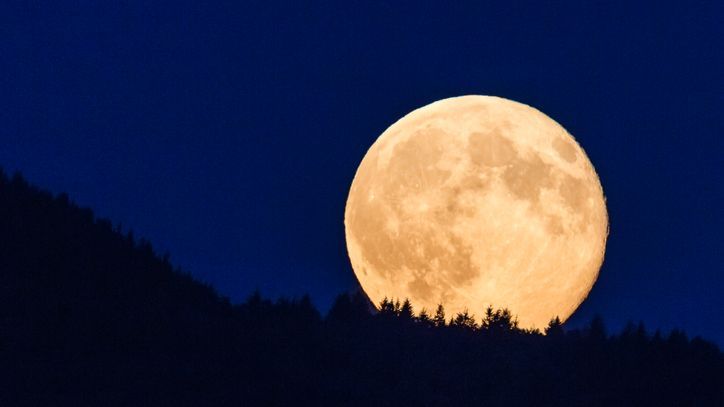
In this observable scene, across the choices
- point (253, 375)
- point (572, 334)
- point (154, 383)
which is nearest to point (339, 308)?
point (572, 334)

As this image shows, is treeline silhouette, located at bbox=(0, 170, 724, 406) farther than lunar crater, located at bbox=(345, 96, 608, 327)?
No

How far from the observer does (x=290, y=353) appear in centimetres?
2467

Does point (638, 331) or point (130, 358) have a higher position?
point (638, 331)

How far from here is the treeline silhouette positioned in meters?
20.8

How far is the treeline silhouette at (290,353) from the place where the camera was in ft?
68.4

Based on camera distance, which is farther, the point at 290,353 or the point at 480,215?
the point at 480,215

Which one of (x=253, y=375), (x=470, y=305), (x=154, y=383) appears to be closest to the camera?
(x=154, y=383)

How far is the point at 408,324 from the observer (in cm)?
2803

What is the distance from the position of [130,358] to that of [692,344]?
49.8 ft

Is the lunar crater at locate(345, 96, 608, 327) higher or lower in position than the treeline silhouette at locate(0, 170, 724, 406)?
higher

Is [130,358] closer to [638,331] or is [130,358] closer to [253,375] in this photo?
[253,375]

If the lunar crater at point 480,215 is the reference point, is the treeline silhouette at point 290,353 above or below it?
below

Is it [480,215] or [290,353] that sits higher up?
[480,215]

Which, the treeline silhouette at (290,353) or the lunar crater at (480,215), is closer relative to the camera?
the treeline silhouette at (290,353)
